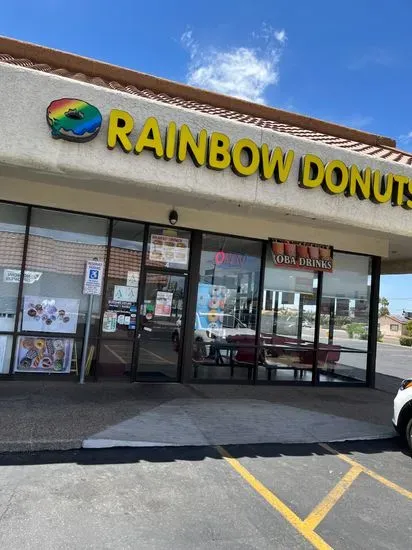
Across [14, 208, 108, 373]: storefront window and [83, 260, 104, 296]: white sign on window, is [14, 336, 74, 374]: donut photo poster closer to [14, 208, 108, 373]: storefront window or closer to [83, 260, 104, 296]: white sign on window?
[14, 208, 108, 373]: storefront window

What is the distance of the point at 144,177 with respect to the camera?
7.25 meters

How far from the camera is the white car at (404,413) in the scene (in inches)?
263

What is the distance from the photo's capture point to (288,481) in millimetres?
5273

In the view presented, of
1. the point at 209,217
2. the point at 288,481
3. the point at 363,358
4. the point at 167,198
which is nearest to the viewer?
the point at 288,481

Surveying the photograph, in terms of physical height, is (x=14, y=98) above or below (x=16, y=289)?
above

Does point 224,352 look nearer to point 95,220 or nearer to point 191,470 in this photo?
point 95,220

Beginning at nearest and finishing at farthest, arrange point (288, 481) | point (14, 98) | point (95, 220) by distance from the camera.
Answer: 1. point (288, 481)
2. point (14, 98)
3. point (95, 220)

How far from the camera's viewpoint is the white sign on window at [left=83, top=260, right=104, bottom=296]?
9.10 m

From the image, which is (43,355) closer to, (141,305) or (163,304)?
(141,305)

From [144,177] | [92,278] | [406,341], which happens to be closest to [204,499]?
[144,177]

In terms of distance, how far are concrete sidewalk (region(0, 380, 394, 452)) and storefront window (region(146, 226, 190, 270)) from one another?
8.12 feet

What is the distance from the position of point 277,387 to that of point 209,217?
401 cm

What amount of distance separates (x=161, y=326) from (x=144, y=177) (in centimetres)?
375

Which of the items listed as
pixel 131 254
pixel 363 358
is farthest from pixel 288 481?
pixel 363 358
